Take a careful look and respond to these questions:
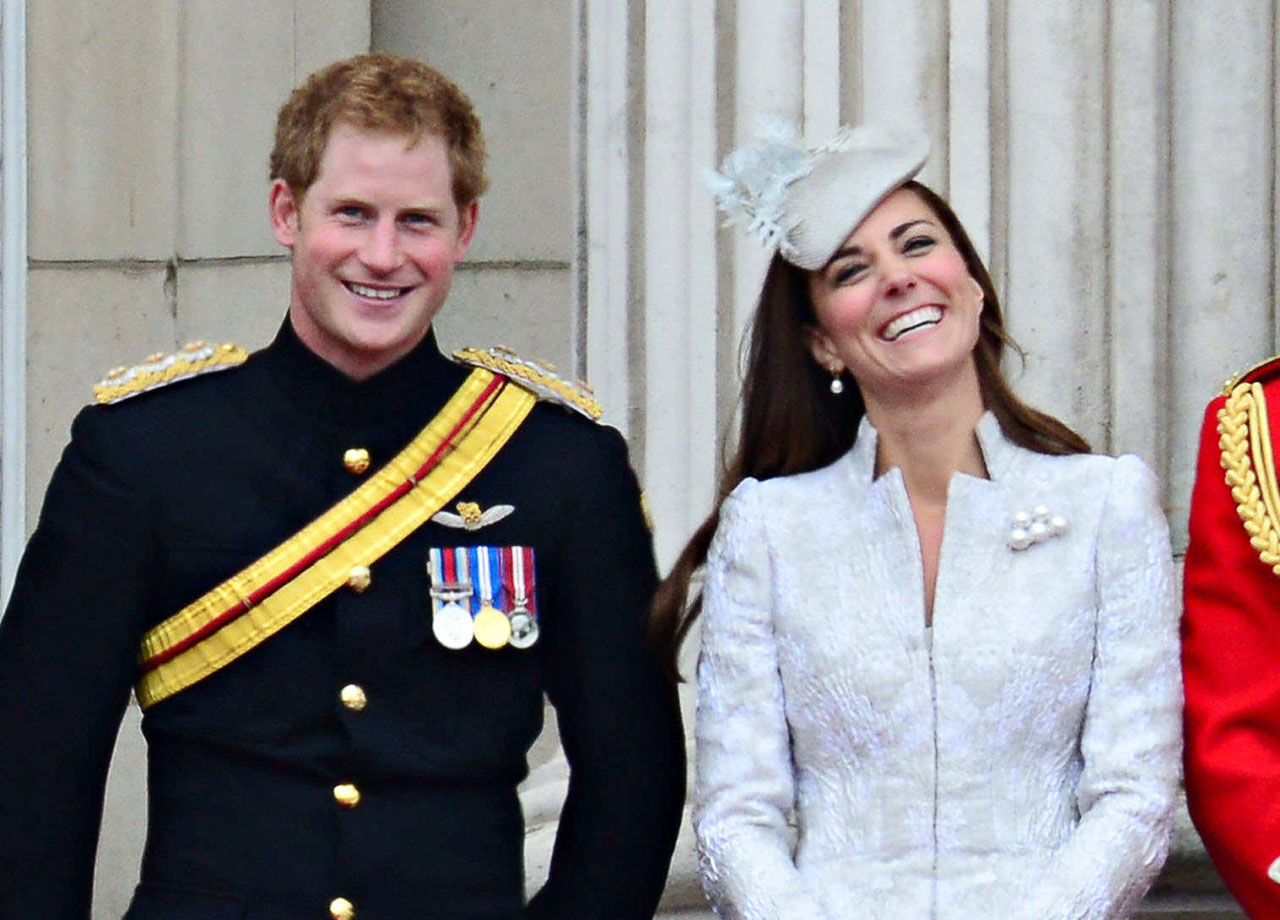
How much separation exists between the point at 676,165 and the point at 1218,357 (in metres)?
0.98

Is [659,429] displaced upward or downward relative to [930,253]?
downward

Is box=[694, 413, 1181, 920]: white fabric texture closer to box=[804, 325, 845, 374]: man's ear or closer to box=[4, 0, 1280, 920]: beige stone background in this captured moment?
box=[804, 325, 845, 374]: man's ear

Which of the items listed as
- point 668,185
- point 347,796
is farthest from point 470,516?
point 668,185

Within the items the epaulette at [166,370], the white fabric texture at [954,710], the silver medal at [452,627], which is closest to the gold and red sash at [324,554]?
the silver medal at [452,627]

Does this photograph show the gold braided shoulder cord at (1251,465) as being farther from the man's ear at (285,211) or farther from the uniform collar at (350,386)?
the man's ear at (285,211)

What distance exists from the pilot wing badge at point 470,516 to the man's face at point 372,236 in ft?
0.73

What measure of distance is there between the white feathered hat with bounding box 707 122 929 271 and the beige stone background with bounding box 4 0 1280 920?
82 cm

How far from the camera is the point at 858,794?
3.78m

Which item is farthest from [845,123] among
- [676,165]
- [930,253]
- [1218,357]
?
[930,253]

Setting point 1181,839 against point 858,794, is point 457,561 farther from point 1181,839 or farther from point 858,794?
point 1181,839

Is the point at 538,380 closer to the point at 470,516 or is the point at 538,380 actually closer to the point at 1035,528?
the point at 470,516

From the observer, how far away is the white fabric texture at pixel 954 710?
3.70 m

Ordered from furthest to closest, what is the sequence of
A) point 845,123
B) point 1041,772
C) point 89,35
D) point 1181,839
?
point 89,35
point 845,123
point 1181,839
point 1041,772

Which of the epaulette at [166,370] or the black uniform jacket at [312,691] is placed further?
the epaulette at [166,370]
